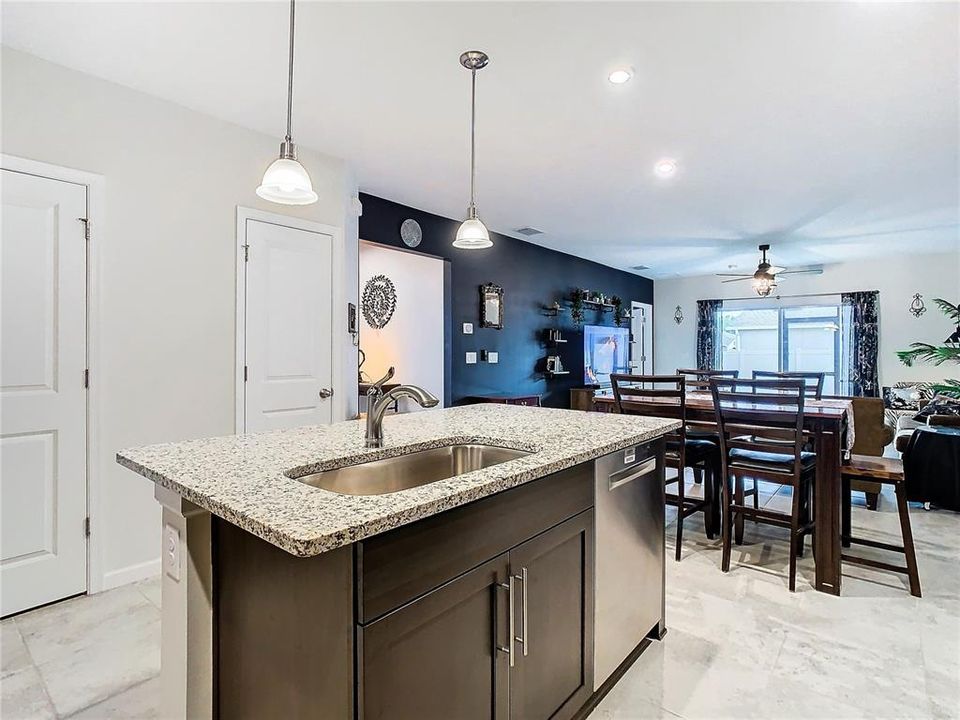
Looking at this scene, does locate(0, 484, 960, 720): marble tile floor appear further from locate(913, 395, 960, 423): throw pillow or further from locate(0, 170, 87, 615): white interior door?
locate(913, 395, 960, 423): throw pillow

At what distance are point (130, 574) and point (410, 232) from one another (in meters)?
3.19

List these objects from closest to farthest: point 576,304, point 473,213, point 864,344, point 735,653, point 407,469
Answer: point 407,469 < point 735,653 < point 473,213 < point 576,304 < point 864,344

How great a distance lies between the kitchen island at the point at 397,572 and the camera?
96cm

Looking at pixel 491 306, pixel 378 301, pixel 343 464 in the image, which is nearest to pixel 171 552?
pixel 343 464

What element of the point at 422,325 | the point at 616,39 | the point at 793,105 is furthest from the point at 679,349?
the point at 616,39

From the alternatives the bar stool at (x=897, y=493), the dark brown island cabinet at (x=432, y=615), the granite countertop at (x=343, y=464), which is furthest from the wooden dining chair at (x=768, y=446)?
the dark brown island cabinet at (x=432, y=615)

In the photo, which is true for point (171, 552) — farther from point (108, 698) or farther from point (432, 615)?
point (108, 698)

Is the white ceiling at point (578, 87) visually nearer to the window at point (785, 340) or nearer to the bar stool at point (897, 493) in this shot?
the bar stool at point (897, 493)

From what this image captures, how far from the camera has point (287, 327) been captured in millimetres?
3246

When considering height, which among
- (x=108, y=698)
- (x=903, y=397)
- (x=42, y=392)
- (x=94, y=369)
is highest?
(x=94, y=369)

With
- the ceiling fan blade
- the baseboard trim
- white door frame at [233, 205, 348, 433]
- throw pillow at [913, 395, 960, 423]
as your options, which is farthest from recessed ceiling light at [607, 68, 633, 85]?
the ceiling fan blade

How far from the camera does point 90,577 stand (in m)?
2.53

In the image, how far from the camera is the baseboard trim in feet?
8.46

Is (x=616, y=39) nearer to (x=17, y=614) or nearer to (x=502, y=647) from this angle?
(x=502, y=647)
